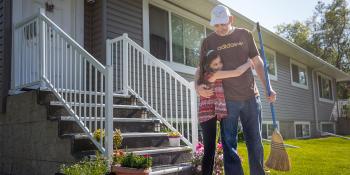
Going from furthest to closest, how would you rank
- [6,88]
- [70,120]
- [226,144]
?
[6,88]
[70,120]
[226,144]

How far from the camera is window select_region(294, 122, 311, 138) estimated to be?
597 inches

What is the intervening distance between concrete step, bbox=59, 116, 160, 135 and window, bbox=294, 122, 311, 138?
A: 1060 cm

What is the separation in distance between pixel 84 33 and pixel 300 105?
1103 cm

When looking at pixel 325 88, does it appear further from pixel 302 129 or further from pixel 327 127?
pixel 302 129

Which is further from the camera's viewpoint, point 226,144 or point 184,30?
point 184,30

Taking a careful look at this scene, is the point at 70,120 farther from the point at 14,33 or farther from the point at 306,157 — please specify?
the point at 306,157

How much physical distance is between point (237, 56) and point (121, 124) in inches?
95.1

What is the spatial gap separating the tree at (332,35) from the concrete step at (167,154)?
3373 centimetres

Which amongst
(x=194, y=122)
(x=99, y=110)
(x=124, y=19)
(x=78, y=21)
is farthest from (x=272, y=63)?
(x=99, y=110)

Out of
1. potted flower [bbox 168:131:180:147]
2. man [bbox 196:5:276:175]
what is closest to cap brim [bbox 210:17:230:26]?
man [bbox 196:5:276:175]

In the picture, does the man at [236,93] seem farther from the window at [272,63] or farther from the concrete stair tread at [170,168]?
the window at [272,63]

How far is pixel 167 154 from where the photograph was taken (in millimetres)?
4551

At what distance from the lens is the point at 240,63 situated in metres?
2.98

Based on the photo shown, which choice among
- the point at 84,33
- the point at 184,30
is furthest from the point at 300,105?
the point at 84,33
